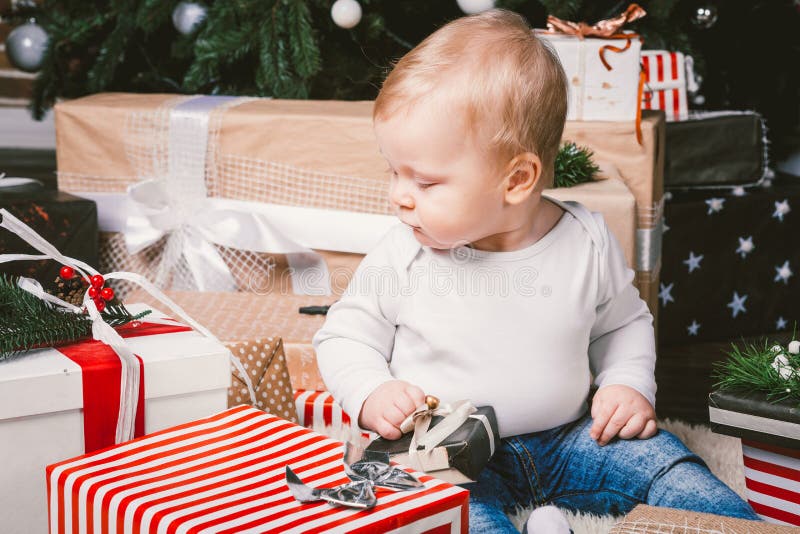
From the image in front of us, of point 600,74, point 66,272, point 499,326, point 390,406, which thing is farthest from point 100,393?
point 600,74

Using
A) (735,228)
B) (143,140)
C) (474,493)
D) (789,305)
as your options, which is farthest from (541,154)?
(789,305)

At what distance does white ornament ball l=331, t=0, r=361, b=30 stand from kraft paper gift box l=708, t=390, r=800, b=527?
3.45 feet

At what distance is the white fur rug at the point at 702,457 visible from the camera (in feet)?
3.06

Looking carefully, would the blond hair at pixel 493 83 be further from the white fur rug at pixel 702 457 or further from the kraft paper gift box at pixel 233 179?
the kraft paper gift box at pixel 233 179

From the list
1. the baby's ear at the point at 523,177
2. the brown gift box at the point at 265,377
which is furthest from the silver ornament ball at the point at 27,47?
the baby's ear at the point at 523,177

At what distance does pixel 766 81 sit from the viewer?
6.75 feet

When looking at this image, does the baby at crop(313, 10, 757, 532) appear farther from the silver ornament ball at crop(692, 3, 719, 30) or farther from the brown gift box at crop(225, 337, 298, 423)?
the silver ornament ball at crop(692, 3, 719, 30)

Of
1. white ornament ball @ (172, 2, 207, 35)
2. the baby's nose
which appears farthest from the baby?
white ornament ball @ (172, 2, 207, 35)

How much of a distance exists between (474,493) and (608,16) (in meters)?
1.19

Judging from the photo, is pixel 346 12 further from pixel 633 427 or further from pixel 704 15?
pixel 633 427

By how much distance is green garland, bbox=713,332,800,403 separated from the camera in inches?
34.2

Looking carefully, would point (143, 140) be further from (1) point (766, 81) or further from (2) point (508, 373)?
(1) point (766, 81)

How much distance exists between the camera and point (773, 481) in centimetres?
90

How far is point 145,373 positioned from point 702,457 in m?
0.75
